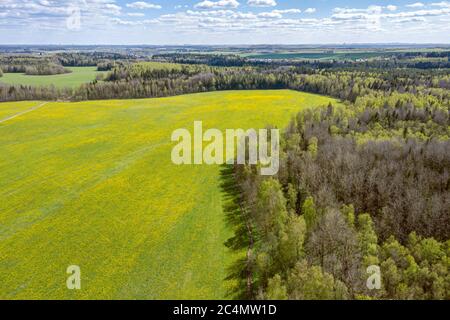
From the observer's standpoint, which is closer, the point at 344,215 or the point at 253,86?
the point at 344,215

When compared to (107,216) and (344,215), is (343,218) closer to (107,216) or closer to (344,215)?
(344,215)

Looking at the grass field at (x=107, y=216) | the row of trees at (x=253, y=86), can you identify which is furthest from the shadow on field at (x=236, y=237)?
the row of trees at (x=253, y=86)

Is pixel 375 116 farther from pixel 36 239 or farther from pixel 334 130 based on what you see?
pixel 36 239

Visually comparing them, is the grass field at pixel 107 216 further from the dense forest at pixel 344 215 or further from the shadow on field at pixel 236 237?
the dense forest at pixel 344 215

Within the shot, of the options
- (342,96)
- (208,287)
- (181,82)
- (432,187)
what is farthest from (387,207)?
(181,82)

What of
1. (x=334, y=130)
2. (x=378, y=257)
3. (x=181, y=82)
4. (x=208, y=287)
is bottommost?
(x=208, y=287)

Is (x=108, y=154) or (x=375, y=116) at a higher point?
(x=375, y=116)

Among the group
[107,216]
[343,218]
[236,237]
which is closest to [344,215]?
[343,218]
